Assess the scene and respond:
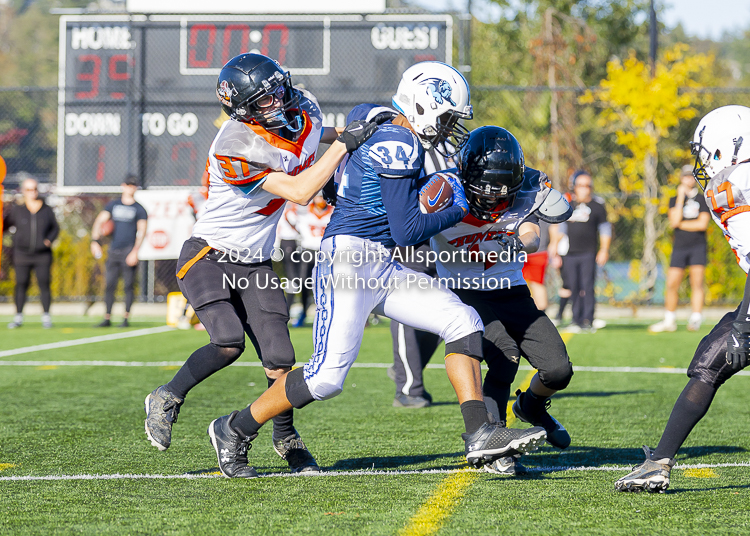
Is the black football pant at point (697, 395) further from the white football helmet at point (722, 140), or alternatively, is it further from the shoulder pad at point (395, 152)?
the shoulder pad at point (395, 152)

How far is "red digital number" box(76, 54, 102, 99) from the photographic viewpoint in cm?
1503

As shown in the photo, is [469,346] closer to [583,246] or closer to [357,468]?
[357,468]

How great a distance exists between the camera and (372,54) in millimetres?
14617

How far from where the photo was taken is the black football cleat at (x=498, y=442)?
3418mm

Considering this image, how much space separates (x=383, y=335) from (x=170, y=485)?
23.1ft

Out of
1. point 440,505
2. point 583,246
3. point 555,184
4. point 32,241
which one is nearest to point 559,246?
point 583,246

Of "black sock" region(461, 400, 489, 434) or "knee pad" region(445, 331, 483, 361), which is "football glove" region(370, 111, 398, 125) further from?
"black sock" region(461, 400, 489, 434)

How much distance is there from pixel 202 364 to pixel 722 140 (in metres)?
2.44

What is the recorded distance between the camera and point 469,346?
146 inches

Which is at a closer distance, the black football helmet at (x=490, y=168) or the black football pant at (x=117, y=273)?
the black football helmet at (x=490, y=168)

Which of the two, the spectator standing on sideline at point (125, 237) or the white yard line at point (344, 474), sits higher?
the spectator standing on sideline at point (125, 237)

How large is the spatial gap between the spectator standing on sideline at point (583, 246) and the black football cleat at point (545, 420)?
665cm

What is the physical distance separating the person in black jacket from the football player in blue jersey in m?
8.44

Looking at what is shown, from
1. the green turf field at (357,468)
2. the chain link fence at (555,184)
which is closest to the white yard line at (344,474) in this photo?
the green turf field at (357,468)
